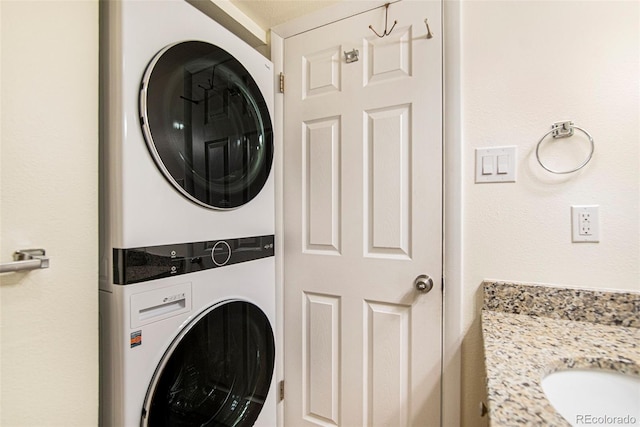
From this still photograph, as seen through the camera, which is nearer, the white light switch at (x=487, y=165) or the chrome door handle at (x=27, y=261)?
the chrome door handle at (x=27, y=261)

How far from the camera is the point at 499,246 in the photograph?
105 cm

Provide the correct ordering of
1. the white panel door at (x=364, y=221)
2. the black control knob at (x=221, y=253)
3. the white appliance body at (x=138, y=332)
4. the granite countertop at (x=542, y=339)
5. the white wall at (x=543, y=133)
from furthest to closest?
1. the white panel door at (x=364, y=221)
2. the black control knob at (x=221, y=253)
3. the white wall at (x=543, y=133)
4. the white appliance body at (x=138, y=332)
5. the granite countertop at (x=542, y=339)

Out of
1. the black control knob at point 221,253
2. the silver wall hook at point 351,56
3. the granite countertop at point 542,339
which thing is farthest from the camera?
the silver wall hook at point 351,56

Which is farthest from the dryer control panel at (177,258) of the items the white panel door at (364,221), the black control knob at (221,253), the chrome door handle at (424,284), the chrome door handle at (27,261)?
the chrome door handle at (424,284)

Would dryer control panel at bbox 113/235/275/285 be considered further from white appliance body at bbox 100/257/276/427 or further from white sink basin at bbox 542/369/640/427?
white sink basin at bbox 542/369/640/427

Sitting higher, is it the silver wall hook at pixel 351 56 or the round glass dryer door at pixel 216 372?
the silver wall hook at pixel 351 56

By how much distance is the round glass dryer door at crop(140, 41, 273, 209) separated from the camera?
848mm

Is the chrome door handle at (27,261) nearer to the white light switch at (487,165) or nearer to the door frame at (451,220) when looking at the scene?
the door frame at (451,220)

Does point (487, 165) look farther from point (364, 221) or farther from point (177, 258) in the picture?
point (177, 258)

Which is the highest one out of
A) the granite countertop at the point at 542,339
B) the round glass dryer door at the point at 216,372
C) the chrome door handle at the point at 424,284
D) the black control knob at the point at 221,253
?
the black control knob at the point at 221,253

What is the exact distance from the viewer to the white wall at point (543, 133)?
2.98 feet

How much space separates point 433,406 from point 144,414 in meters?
1.03

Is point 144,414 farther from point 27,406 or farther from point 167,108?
point 167,108

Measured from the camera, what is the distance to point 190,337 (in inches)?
36.5
